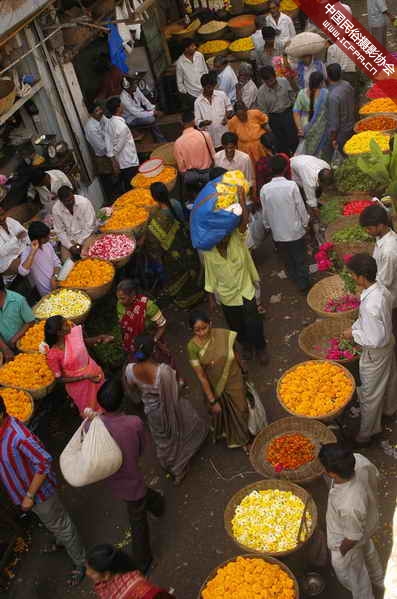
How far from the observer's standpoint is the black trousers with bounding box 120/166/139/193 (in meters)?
12.2

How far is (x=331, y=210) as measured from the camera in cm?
927

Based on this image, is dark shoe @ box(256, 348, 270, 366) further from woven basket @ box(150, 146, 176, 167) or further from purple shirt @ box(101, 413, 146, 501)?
woven basket @ box(150, 146, 176, 167)

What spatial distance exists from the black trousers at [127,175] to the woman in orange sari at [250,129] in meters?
2.43

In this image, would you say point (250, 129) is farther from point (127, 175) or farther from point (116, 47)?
point (116, 47)

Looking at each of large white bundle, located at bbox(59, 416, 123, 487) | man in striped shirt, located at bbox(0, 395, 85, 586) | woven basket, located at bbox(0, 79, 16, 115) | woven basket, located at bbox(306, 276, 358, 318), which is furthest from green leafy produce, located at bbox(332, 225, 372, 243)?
woven basket, located at bbox(0, 79, 16, 115)

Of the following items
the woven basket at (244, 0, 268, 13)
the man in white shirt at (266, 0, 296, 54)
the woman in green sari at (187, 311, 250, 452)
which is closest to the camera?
the woman in green sari at (187, 311, 250, 452)

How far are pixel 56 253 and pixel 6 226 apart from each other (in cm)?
130

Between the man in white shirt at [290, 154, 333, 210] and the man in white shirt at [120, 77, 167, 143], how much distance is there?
491 cm

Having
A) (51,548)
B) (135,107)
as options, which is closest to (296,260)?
(51,548)

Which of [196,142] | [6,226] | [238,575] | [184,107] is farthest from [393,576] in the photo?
[184,107]

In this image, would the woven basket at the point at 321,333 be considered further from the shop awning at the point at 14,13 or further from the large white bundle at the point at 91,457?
the shop awning at the point at 14,13

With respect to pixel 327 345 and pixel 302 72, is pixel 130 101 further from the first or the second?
pixel 327 345

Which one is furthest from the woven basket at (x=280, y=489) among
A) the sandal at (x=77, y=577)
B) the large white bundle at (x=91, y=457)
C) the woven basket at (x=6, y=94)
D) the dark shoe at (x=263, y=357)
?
the woven basket at (x=6, y=94)

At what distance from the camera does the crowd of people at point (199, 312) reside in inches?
207
